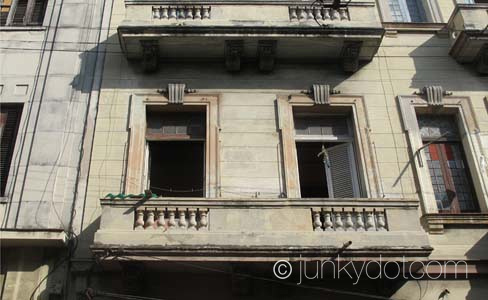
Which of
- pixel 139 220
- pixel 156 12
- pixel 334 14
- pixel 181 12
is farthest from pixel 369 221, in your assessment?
pixel 156 12

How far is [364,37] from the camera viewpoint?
462 inches

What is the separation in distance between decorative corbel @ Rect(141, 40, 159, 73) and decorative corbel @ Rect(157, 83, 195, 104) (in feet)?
2.19

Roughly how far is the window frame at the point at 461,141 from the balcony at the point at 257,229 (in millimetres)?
1325

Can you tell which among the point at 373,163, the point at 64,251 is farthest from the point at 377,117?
the point at 64,251

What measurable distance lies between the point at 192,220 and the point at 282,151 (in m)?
2.69

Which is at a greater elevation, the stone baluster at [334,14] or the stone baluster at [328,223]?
the stone baluster at [334,14]

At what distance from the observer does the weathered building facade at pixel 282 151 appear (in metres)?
9.09

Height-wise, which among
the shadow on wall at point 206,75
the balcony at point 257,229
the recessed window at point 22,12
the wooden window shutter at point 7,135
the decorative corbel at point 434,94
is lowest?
the balcony at point 257,229

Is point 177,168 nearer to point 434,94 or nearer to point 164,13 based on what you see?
point 164,13

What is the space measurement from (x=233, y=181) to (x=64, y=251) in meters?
3.50

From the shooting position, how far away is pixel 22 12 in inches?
522

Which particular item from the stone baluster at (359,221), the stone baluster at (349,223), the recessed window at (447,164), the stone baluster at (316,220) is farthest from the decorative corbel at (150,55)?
the recessed window at (447,164)

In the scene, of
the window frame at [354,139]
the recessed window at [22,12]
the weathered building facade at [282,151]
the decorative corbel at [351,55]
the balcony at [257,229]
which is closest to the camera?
the balcony at [257,229]

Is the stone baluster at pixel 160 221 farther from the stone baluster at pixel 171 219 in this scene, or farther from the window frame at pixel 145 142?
the window frame at pixel 145 142
